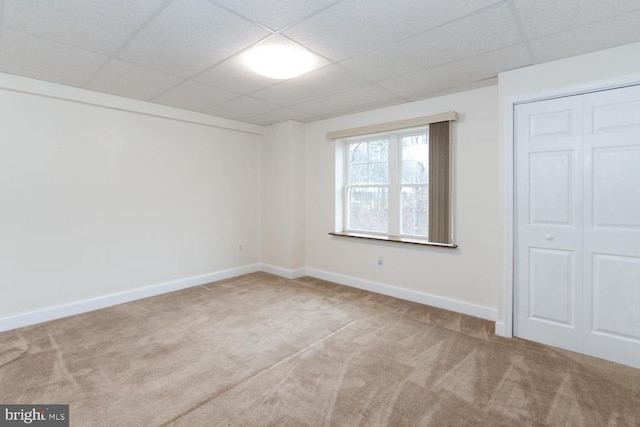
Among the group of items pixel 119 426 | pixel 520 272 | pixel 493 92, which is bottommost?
pixel 119 426

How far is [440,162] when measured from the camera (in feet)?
12.2

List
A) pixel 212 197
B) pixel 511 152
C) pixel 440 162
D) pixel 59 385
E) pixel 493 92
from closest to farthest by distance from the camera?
pixel 59 385 < pixel 511 152 < pixel 493 92 < pixel 440 162 < pixel 212 197

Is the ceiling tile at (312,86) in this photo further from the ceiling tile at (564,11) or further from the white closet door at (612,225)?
the white closet door at (612,225)

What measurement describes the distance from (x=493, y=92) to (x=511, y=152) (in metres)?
0.80

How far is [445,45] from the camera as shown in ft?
8.09

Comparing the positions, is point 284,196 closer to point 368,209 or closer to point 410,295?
point 368,209

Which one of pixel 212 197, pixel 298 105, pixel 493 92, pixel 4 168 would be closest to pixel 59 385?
pixel 4 168

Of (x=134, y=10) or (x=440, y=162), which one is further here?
(x=440, y=162)

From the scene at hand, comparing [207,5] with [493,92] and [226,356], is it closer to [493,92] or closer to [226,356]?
[226,356]

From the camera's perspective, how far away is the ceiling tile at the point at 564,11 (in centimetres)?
194

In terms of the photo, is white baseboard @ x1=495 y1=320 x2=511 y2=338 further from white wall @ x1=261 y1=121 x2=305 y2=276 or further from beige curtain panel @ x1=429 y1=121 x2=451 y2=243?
white wall @ x1=261 y1=121 x2=305 y2=276

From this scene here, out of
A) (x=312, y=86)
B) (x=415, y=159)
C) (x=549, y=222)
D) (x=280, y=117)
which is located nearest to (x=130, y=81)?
(x=312, y=86)

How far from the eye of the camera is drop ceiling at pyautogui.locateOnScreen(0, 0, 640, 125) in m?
2.00

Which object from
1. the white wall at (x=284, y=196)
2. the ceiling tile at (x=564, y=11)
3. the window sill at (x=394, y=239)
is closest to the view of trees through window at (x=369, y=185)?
the window sill at (x=394, y=239)
